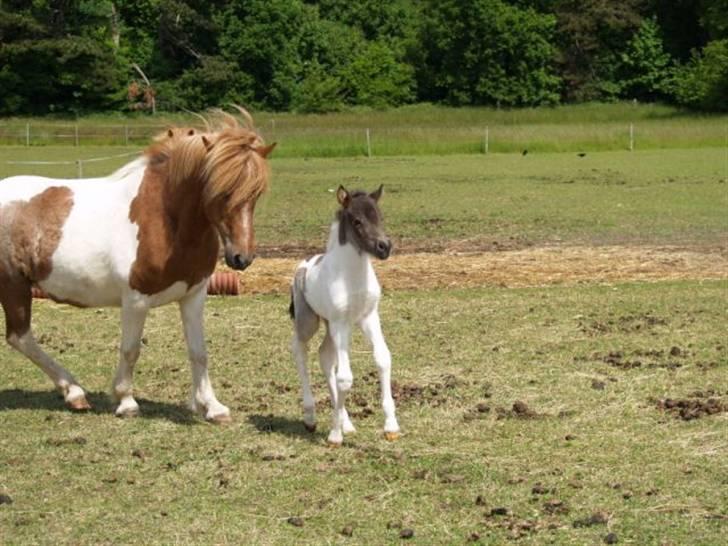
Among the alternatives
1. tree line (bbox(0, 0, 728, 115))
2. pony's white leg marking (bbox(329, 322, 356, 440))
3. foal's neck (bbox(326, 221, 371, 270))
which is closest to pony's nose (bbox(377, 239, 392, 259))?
foal's neck (bbox(326, 221, 371, 270))

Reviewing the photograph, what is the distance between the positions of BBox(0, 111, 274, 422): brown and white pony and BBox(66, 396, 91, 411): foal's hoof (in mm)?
16

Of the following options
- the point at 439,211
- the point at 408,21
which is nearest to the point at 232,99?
the point at 408,21

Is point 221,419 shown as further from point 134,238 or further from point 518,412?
point 518,412

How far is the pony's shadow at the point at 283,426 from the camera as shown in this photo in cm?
782

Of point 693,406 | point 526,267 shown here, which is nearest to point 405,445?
point 693,406

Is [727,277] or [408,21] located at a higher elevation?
[408,21]

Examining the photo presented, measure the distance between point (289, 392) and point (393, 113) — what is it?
60.6m

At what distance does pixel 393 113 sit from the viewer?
226ft

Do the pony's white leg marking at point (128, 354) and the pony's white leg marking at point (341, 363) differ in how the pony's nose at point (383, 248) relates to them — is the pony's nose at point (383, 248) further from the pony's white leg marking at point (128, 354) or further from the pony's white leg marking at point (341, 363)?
the pony's white leg marking at point (128, 354)

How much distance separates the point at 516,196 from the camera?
2473cm

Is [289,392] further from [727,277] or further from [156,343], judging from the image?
[727,277]

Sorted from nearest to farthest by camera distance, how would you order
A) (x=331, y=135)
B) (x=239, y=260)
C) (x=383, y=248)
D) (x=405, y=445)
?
(x=383, y=248)
(x=405, y=445)
(x=239, y=260)
(x=331, y=135)

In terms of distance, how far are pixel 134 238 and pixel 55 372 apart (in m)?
1.23

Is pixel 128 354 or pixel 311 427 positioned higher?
pixel 128 354
